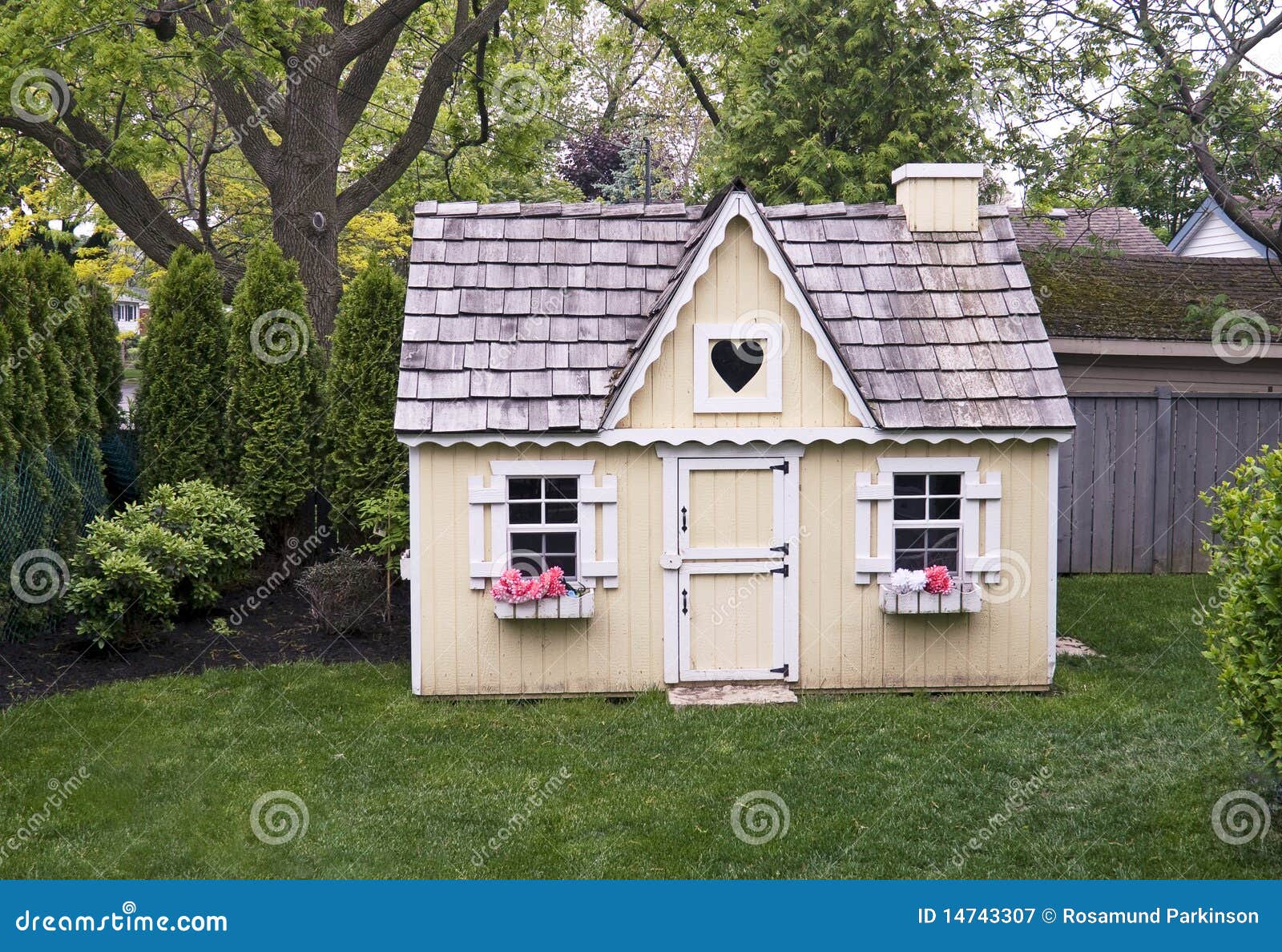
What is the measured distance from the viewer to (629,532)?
8.55 m

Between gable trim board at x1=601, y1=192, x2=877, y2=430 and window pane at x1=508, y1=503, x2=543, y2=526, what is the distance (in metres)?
0.81

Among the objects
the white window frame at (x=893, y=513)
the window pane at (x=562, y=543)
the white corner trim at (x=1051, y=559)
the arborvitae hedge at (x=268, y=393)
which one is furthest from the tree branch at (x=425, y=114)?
the white corner trim at (x=1051, y=559)

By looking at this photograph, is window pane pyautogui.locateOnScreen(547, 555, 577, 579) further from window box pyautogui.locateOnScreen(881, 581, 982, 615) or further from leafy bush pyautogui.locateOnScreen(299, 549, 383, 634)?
leafy bush pyautogui.locateOnScreen(299, 549, 383, 634)

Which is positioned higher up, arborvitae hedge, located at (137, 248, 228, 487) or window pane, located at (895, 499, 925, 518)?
arborvitae hedge, located at (137, 248, 228, 487)

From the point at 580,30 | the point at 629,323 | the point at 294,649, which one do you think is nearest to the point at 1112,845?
the point at 629,323

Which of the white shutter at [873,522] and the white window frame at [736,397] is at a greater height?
the white window frame at [736,397]

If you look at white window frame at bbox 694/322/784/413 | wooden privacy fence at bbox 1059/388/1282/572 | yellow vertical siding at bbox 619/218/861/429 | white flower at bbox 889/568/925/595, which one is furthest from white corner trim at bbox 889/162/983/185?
wooden privacy fence at bbox 1059/388/1282/572

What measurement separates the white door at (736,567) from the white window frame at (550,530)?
463 millimetres

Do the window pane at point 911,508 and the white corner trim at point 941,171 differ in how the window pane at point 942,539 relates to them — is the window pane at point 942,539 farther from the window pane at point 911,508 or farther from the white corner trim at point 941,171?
the white corner trim at point 941,171

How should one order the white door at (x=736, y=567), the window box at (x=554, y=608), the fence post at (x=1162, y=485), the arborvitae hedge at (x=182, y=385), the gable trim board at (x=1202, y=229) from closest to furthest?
1. the window box at (x=554, y=608)
2. the white door at (x=736, y=567)
3. the arborvitae hedge at (x=182, y=385)
4. the fence post at (x=1162, y=485)
5. the gable trim board at (x=1202, y=229)

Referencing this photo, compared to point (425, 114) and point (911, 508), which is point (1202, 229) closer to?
point (425, 114)

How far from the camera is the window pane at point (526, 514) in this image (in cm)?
849

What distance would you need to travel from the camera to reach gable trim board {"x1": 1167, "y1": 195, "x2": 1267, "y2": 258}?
20906 mm

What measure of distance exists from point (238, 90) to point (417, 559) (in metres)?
8.20
